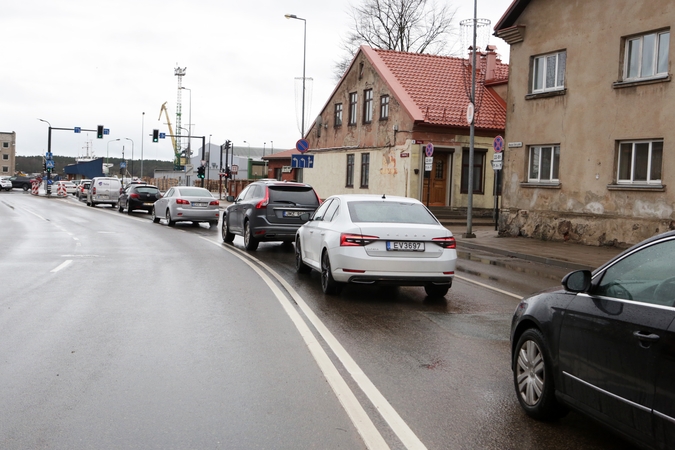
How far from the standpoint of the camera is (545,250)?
18516mm

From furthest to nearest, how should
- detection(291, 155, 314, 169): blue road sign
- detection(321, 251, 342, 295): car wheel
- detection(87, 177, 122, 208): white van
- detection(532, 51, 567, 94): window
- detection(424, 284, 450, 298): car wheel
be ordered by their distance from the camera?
detection(87, 177, 122, 208): white van → detection(291, 155, 314, 169): blue road sign → detection(532, 51, 567, 94): window → detection(424, 284, 450, 298): car wheel → detection(321, 251, 342, 295): car wheel

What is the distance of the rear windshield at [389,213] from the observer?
33.1 feet

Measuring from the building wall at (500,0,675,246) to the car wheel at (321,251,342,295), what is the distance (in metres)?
10.9

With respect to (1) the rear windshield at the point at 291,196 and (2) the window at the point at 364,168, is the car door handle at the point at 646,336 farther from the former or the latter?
(2) the window at the point at 364,168

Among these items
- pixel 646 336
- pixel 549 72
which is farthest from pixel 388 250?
pixel 549 72

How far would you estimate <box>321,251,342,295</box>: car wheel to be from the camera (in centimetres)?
1005

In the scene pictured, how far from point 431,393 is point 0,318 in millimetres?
5109

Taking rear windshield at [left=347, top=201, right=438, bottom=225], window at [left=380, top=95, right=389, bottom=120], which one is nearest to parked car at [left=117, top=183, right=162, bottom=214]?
window at [left=380, top=95, right=389, bottom=120]

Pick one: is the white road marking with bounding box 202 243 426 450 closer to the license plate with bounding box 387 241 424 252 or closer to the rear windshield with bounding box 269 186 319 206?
the license plate with bounding box 387 241 424 252

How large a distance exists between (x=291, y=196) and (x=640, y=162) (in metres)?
9.10

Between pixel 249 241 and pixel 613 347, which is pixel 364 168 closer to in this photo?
pixel 249 241

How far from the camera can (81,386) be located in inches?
213

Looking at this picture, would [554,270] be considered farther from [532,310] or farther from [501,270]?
[532,310]

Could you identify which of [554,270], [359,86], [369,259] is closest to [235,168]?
[359,86]
